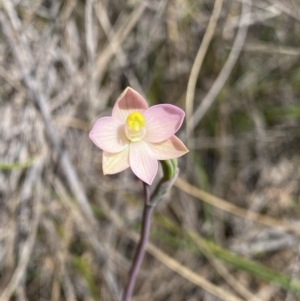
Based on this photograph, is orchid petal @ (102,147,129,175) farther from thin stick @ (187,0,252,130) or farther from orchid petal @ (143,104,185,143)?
thin stick @ (187,0,252,130)

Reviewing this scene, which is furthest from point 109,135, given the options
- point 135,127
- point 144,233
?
point 144,233

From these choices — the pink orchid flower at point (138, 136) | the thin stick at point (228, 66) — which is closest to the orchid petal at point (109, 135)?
the pink orchid flower at point (138, 136)

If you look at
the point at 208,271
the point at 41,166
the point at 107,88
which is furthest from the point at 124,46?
the point at 208,271

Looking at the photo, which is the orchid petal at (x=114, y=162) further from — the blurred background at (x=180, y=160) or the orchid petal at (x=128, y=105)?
the blurred background at (x=180, y=160)

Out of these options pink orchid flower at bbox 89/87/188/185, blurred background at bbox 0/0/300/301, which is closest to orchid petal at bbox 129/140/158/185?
pink orchid flower at bbox 89/87/188/185

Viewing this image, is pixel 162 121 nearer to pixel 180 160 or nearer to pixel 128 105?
pixel 128 105

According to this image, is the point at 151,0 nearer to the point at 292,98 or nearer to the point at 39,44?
the point at 39,44
